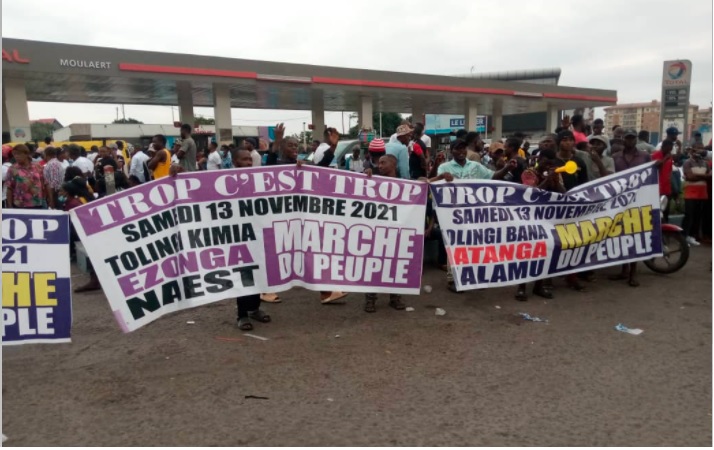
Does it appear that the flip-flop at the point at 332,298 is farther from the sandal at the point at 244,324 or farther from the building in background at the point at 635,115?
the building in background at the point at 635,115

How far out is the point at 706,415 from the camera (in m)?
3.21

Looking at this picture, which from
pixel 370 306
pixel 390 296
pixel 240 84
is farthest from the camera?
pixel 240 84

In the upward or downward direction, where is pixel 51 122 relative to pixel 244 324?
upward

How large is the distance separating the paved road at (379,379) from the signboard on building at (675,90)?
8.38 metres

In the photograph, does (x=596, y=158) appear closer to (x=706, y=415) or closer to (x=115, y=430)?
(x=706, y=415)

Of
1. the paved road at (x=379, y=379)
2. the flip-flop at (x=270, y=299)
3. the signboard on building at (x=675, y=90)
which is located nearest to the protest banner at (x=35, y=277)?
the paved road at (x=379, y=379)

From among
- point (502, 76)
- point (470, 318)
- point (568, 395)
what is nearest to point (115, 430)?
point (568, 395)

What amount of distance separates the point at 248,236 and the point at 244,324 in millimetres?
835

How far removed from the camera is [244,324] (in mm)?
4805

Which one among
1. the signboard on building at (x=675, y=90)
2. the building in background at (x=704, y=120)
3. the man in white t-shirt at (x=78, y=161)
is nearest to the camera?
the man in white t-shirt at (x=78, y=161)

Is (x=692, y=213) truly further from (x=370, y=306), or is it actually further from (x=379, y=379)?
(x=379, y=379)

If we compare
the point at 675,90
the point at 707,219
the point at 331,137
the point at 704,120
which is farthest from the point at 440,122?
the point at 331,137

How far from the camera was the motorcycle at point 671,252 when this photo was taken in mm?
6559

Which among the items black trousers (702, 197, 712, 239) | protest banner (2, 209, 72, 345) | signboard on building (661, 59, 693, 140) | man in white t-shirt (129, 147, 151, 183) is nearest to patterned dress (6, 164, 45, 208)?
man in white t-shirt (129, 147, 151, 183)
